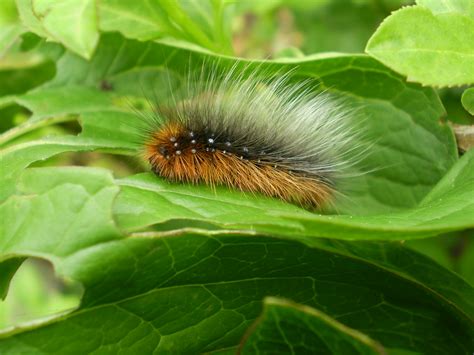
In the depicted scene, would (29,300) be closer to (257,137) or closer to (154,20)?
(154,20)

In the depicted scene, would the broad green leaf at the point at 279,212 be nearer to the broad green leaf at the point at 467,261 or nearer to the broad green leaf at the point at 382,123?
the broad green leaf at the point at 382,123

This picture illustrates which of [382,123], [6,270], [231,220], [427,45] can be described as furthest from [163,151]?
[427,45]

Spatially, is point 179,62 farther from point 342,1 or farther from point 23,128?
point 342,1

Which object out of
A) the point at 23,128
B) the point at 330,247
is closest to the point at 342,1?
the point at 23,128

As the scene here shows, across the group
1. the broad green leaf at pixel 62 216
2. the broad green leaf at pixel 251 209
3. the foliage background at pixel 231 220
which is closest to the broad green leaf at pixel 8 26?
the foliage background at pixel 231 220

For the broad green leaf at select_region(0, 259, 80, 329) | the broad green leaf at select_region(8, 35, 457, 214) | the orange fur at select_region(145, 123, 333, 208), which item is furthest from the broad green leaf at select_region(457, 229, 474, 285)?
the broad green leaf at select_region(0, 259, 80, 329)

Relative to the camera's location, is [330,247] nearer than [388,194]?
Yes

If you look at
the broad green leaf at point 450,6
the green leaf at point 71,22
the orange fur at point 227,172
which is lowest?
the orange fur at point 227,172

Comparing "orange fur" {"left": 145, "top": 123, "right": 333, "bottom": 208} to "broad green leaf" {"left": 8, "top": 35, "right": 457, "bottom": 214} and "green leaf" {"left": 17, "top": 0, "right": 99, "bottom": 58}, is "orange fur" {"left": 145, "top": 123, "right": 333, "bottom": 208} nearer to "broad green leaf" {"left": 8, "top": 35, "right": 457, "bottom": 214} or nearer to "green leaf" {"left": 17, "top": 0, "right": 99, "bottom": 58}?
"broad green leaf" {"left": 8, "top": 35, "right": 457, "bottom": 214}
